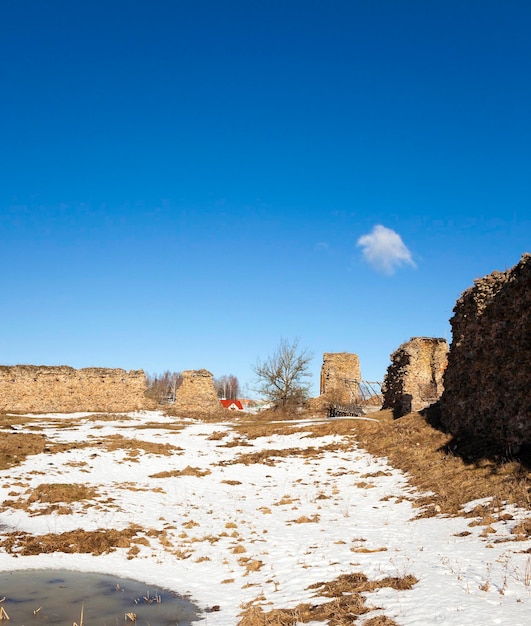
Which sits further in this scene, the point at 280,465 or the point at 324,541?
the point at 280,465

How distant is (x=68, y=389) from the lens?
39.2m

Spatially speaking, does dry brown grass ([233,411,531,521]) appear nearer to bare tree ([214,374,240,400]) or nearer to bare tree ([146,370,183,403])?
bare tree ([146,370,183,403])

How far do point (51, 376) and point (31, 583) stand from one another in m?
33.8

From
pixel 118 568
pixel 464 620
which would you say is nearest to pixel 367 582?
pixel 464 620

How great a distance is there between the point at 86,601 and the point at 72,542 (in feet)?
9.51

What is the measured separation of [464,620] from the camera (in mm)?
4910

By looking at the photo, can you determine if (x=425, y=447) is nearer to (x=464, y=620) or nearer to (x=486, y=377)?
(x=486, y=377)

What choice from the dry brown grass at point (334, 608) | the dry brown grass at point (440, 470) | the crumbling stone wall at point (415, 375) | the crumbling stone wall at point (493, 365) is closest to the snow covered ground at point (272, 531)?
the dry brown grass at point (334, 608)

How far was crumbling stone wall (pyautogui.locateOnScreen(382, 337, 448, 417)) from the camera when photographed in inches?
1136

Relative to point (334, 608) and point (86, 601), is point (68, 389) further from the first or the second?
point (334, 608)

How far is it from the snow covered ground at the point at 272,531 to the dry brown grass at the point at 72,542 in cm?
19

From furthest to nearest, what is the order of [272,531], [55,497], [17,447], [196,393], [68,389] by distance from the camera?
[196,393] → [68,389] → [17,447] → [55,497] → [272,531]

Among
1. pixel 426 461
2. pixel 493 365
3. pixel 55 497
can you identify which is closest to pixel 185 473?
pixel 55 497

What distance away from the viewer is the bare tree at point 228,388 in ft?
438
